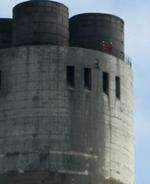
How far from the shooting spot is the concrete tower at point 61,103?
7500 cm

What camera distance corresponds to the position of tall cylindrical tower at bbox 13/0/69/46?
7848 centimetres

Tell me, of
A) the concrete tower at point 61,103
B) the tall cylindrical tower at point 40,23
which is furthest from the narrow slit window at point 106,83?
the tall cylindrical tower at point 40,23

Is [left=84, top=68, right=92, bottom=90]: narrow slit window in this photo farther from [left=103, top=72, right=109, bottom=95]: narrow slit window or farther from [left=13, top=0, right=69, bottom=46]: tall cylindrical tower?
[left=13, top=0, right=69, bottom=46]: tall cylindrical tower

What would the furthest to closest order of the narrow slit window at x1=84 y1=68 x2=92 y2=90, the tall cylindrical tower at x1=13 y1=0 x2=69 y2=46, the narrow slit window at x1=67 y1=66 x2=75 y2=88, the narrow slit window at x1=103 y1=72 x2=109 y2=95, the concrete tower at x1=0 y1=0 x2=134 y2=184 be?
the tall cylindrical tower at x1=13 y1=0 x2=69 y2=46, the narrow slit window at x1=103 y1=72 x2=109 y2=95, the narrow slit window at x1=84 y1=68 x2=92 y2=90, the narrow slit window at x1=67 y1=66 x2=75 y2=88, the concrete tower at x1=0 y1=0 x2=134 y2=184

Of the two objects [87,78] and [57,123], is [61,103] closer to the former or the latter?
[57,123]

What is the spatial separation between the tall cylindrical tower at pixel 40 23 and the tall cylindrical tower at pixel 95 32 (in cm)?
156

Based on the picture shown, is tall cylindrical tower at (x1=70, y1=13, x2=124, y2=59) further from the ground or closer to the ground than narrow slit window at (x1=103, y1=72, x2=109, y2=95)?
further from the ground

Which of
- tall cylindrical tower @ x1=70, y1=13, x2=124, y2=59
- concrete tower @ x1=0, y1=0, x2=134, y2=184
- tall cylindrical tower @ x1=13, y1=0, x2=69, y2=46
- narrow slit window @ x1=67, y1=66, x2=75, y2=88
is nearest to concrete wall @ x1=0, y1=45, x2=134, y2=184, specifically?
concrete tower @ x1=0, y1=0, x2=134, y2=184

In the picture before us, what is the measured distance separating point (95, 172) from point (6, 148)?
5535mm

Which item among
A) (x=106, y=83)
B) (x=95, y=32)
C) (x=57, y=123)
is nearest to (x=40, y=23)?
(x=95, y=32)

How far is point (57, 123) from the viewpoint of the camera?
75.5m

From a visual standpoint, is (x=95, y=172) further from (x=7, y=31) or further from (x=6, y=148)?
(x=7, y=31)

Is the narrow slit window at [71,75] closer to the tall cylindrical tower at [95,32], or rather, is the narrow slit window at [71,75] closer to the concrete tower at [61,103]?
the concrete tower at [61,103]

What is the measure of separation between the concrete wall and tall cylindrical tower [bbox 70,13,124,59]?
6.29 ft
